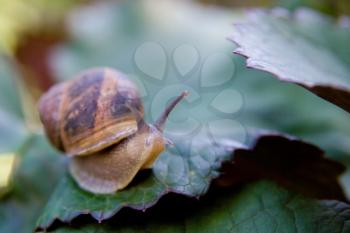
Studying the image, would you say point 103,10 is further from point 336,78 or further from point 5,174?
point 336,78

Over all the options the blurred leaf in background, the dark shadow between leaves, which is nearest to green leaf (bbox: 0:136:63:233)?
the blurred leaf in background

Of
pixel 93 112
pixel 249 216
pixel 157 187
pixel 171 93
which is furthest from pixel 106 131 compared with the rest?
pixel 171 93

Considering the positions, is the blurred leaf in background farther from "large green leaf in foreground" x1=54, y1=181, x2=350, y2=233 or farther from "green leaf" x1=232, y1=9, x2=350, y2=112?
"green leaf" x1=232, y1=9, x2=350, y2=112

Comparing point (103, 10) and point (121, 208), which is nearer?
point (121, 208)

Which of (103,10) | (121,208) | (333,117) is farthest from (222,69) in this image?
(121,208)

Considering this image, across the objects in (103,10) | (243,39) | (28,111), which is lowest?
(28,111)

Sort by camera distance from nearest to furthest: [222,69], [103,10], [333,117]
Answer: [333,117]
[222,69]
[103,10]

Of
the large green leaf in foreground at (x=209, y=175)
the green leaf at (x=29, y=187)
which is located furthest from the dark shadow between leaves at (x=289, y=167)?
the green leaf at (x=29, y=187)

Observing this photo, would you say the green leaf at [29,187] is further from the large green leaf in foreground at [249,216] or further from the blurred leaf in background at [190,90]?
the large green leaf in foreground at [249,216]
